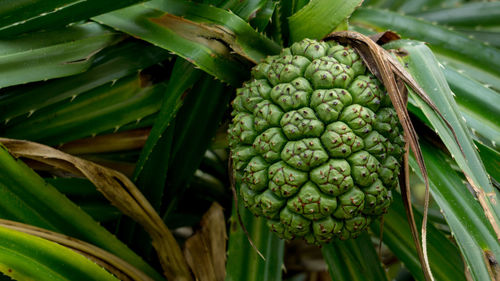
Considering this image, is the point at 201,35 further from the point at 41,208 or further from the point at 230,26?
the point at 41,208

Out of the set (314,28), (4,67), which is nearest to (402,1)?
(314,28)

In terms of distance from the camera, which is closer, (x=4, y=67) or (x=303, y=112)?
(x=303, y=112)

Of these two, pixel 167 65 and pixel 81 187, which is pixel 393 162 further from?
pixel 81 187

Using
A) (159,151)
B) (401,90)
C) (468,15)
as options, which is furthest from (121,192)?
(468,15)

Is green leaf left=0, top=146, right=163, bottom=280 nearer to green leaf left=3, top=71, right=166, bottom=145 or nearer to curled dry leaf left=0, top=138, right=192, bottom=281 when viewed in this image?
curled dry leaf left=0, top=138, right=192, bottom=281

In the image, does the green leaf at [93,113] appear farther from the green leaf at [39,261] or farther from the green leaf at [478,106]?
the green leaf at [478,106]

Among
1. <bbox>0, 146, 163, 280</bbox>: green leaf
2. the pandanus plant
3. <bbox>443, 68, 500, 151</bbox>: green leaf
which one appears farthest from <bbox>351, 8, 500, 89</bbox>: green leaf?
<bbox>0, 146, 163, 280</bbox>: green leaf
